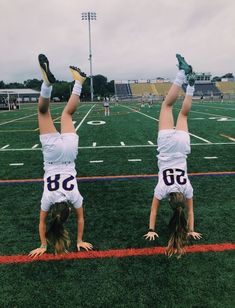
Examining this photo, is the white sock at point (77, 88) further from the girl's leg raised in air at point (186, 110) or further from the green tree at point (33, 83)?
the green tree at point (33, 83)

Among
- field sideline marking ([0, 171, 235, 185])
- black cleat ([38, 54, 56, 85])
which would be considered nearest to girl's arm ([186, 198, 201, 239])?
black cleat ([38, 54, 56, 85])

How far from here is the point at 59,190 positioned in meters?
4.36

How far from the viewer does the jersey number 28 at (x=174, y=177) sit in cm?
467

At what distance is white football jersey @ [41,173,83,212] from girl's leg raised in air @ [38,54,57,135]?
0.66 meters

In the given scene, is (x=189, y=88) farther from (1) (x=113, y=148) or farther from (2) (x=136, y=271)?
(1) (x=113, y=148)

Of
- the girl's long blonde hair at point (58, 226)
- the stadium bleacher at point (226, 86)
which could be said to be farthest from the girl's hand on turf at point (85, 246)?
the stadium bleacher at point (226, 86)

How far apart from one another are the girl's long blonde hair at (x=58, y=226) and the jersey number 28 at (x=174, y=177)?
1470mm

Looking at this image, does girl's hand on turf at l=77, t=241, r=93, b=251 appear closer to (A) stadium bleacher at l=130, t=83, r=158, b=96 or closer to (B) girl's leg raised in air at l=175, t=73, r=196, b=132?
(B) girl's leg raised in air at l=175, t=73, r=196, b=132

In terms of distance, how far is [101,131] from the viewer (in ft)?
57.8

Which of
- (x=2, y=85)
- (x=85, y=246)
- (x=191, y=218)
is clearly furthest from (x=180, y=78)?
(x=2, y=85)

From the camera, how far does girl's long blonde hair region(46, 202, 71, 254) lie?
412 centimetres

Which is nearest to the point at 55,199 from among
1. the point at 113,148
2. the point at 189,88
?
the point at 189,88

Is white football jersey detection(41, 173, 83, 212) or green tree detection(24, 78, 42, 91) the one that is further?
green tree detection(24, 78, 42, 91)

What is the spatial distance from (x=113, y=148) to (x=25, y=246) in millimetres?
8051
